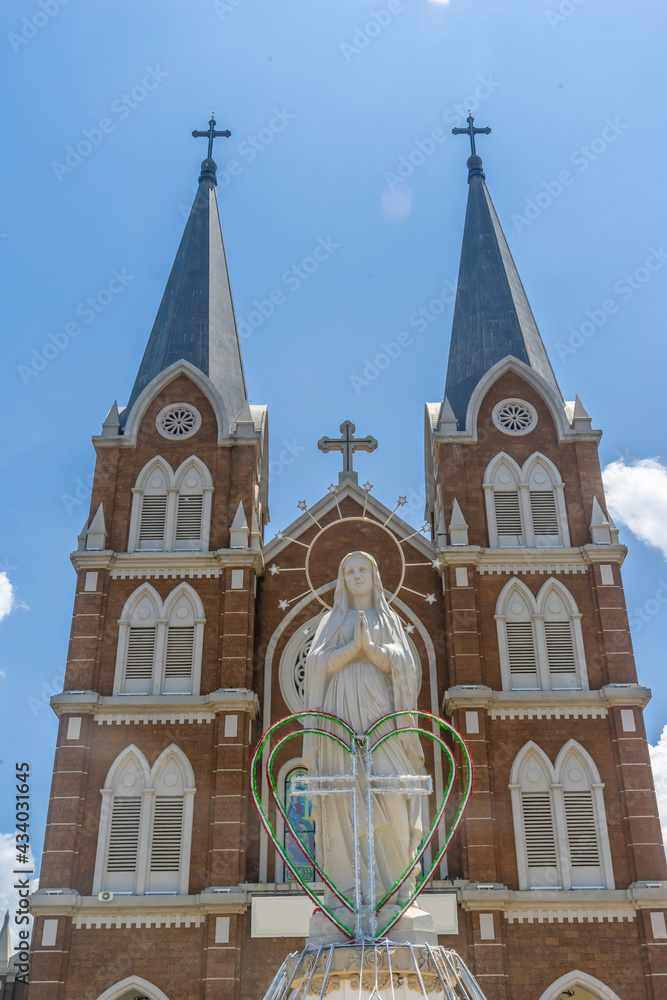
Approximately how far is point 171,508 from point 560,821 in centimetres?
1028

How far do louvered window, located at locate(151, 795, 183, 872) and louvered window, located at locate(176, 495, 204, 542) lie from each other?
18.5 ft

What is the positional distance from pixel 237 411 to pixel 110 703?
7870 mm

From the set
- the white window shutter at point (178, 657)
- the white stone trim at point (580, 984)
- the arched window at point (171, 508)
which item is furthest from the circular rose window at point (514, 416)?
the white stone trim at point (580, 984)

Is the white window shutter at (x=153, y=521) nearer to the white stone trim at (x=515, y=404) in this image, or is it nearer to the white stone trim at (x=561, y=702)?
the white stone trim at (x=561, y=702)

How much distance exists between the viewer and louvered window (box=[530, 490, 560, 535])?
22.6 meters

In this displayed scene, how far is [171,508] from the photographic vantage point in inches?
900

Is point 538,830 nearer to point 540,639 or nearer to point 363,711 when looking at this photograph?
point 540,639

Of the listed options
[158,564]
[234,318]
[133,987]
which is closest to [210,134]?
[234,318]

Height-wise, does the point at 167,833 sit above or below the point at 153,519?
below

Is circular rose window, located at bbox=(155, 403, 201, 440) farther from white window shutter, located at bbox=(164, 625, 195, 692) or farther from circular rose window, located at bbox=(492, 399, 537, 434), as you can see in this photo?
circular rose window, located at bbox=(492, 399, 537, 434)

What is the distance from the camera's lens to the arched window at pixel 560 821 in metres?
18.8

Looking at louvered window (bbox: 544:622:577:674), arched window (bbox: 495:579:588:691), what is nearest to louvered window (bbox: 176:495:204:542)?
arched window (bbox: 495:579:588:691)

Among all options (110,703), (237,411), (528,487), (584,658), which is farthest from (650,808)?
(237,411)

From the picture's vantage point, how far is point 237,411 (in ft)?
81.6
